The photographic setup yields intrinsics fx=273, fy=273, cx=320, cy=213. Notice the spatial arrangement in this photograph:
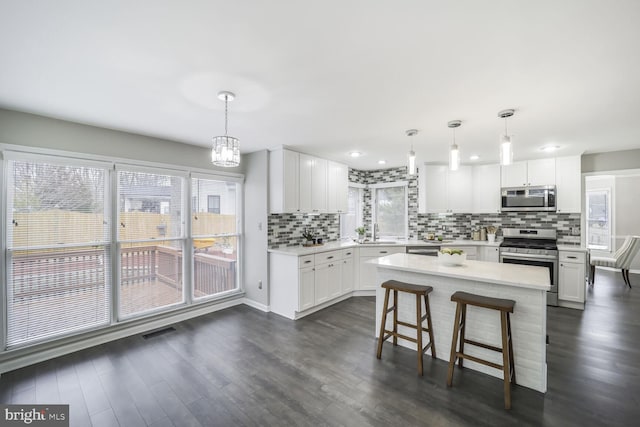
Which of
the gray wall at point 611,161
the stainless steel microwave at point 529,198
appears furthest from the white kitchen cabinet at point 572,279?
the gray wall at point 611,161

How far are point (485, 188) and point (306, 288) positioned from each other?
150 inches

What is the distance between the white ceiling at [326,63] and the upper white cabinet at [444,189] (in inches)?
80.4

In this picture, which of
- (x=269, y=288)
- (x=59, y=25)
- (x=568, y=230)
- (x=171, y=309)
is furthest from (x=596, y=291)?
(x=59, y=25)

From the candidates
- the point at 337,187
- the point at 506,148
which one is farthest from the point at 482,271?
the point at 337,187

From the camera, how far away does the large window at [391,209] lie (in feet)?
18.8

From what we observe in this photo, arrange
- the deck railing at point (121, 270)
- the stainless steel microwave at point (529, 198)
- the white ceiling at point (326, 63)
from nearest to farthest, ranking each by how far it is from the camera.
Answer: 1. the white ceiling at point (326, 63)
2. the deck railing at point (121, 270)
3. the stainless steel microwave at point (529, 198)

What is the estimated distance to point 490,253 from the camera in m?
4.74

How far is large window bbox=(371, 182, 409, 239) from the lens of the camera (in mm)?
5723

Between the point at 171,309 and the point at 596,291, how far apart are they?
23.1 feet

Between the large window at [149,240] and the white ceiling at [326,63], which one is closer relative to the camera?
the white ceiling at [326,63]

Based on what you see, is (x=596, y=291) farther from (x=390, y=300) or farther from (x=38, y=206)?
(x=38, y=206)

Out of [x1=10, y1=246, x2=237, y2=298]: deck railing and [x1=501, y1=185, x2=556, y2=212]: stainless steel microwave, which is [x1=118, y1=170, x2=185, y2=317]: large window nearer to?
[x1=10, y1=246, x2=237, y2=298]: deck railing

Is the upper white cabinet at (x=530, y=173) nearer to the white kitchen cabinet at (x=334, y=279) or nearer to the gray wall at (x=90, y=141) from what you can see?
the white kitchen cabinet at (x=334, y=279)

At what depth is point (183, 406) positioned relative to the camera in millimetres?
2080
